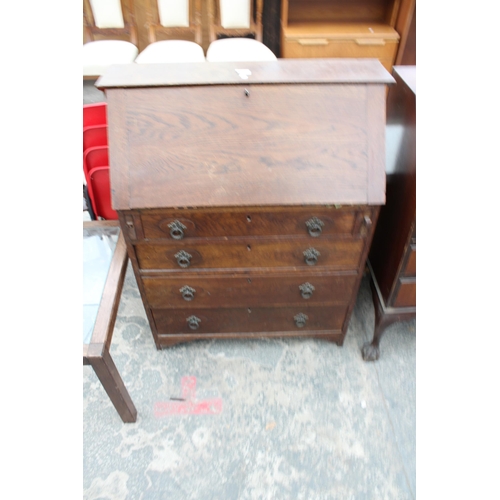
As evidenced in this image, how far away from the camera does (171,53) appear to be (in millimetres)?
2740

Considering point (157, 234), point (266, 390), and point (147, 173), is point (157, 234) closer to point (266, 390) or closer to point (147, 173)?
point (147, 173)

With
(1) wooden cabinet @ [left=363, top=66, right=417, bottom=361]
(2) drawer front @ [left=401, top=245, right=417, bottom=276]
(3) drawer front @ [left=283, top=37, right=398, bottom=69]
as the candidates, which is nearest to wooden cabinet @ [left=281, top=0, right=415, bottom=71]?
(3) drawer front @ [left=283, top=37, right=398, bottom=69]

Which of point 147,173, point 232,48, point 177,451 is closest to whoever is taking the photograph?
point 147,173

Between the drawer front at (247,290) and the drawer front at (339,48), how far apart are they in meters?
2.24

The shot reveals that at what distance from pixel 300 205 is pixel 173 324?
2.83 ft

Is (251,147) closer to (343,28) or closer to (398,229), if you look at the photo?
(398,229)

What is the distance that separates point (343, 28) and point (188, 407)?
9.82 ft

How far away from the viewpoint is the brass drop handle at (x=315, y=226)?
4.23 feet

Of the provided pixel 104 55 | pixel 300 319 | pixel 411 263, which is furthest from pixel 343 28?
pixel 300 319

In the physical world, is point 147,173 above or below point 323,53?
below

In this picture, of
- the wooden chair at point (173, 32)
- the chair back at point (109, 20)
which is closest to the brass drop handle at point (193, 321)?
the wooden chair at point (173, 32)

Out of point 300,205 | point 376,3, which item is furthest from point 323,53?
point 300,205
